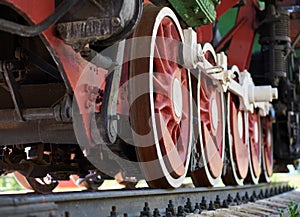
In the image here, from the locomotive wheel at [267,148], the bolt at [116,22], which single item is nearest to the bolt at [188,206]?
the bolt at [116,22]

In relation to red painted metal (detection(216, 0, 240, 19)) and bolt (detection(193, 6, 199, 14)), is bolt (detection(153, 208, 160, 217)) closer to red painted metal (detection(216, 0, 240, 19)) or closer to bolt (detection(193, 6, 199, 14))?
bolt (detection(193, 6, 199, 14))

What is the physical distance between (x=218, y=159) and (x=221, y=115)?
387 mm

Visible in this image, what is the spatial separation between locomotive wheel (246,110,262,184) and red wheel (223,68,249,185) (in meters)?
0.27

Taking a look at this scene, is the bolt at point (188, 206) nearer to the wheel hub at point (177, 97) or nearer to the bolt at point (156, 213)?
the bolt at point (156, 213)

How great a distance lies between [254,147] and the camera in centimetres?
504

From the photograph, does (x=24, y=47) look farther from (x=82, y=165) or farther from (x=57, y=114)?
(x=82, y=165)

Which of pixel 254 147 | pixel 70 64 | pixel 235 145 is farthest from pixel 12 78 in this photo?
pixel 254 147

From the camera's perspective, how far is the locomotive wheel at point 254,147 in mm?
4863

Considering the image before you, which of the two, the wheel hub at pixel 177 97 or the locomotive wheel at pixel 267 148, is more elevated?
the wheel hub at pixel 177 97

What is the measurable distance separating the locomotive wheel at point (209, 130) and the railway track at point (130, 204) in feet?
0.40

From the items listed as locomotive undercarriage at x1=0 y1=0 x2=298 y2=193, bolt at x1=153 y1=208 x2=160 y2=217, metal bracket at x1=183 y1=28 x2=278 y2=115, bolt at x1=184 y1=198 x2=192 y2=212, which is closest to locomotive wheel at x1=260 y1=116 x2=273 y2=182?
metal bracket at x1=183 y1=28 x2=278 y2=115

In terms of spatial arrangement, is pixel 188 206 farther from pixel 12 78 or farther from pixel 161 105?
pixel 12 78

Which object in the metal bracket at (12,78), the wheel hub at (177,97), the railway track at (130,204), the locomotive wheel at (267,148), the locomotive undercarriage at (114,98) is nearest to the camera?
the railway track at (130,204)

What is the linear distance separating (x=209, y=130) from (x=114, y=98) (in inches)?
60.8
